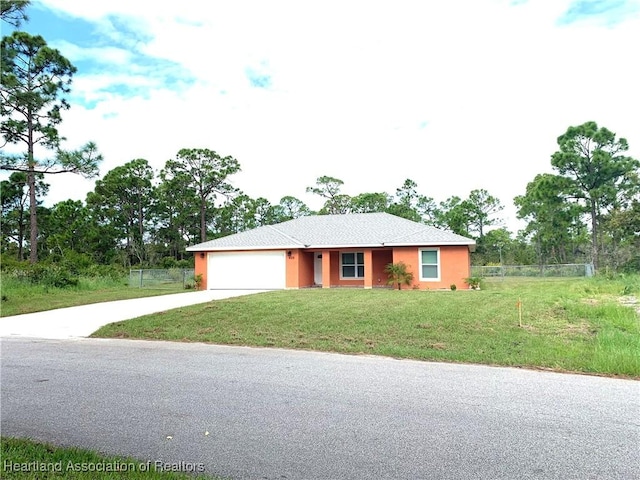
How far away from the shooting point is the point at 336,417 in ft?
14.0

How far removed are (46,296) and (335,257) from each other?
13216mm

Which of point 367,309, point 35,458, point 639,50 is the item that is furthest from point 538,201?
point 35,458

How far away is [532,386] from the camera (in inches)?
210

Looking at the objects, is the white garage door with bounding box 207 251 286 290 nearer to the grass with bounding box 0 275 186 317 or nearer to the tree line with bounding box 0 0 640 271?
the grass with bounding box 0 275 186 317

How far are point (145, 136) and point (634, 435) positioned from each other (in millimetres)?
20958

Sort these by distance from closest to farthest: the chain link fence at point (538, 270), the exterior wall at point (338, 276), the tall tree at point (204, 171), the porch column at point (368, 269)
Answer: the porch column at point (368, 269), the exterior wall at point (338, 276), the chain link fence at point (538, 270), the tall tree at point (204, 171)

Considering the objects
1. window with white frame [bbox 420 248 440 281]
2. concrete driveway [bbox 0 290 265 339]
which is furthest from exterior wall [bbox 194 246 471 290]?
concrete driveway [bbox 0 290 265 339]

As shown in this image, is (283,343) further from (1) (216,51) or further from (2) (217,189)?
(2) (217,189)

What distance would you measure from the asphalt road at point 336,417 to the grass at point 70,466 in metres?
0.19

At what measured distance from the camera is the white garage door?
22.2 m

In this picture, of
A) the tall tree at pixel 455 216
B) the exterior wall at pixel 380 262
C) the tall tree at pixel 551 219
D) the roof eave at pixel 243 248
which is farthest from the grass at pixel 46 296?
the tall tree at pixel 455 216

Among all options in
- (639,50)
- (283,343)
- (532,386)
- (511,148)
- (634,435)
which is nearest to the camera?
(634,435)

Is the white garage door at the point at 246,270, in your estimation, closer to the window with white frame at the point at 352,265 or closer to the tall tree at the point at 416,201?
the window with white frame at the point at 352,265

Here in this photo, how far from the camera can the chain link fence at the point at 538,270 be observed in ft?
89.1
